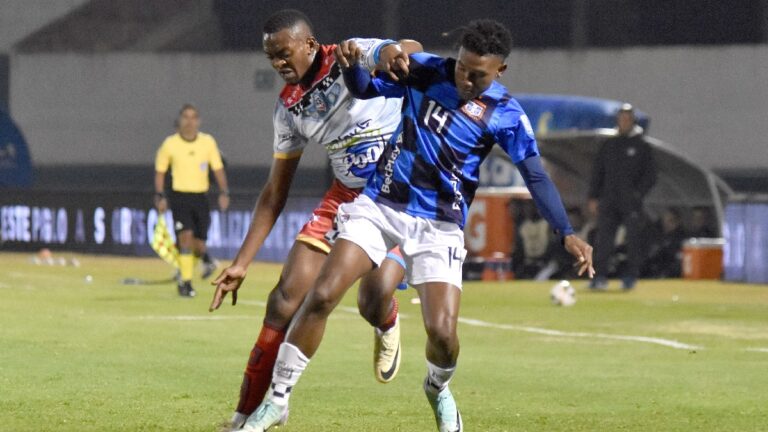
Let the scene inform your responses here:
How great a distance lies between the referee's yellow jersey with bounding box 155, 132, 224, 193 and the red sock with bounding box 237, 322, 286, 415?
472 inches

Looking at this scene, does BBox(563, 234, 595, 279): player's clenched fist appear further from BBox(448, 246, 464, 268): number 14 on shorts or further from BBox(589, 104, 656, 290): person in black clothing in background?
BBox(589, 104, 656, 290): person in black clothing in background

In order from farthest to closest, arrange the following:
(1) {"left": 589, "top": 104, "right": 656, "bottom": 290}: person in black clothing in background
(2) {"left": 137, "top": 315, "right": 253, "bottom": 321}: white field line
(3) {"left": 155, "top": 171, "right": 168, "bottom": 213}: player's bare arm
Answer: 1. (1) {"left": 589, "top": 104, "right": 656, "bottom": 290}: person in black clothing in background
2. (3) {"left": 155, "top": 171, "right": 168, "bottom": 213}: player's bare arm
3. (2) {"left": 137, "top": 315, "right": 253, "bottom": 321}: white field line

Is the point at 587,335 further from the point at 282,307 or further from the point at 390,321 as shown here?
the point at 282,307

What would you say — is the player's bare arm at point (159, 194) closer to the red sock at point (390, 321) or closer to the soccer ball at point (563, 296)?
the soccer ball at point (563, 296)

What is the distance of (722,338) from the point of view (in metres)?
14.9

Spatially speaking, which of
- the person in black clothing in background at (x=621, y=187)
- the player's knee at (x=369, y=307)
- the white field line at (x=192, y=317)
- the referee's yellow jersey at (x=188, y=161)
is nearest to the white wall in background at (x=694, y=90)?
the person in black clothing in background at (x=621, y=187)

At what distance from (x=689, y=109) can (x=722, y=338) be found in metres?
26.9

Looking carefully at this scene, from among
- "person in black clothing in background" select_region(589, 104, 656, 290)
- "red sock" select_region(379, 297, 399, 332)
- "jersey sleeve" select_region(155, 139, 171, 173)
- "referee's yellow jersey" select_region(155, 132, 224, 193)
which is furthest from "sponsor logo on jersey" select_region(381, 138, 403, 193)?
"person in black clothing in background" select_region(589, 104, 656, 290)

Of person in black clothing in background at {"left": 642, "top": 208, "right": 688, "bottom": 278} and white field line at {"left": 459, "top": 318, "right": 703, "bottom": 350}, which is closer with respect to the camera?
white field line at {"left": 459, "top": 318, "right": 703, "bottom": 350}

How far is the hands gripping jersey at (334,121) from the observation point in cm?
857

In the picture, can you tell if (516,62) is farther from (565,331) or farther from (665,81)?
(565,331)

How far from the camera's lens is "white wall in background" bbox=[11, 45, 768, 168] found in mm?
40750

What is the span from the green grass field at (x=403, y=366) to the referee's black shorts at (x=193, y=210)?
2.75 feet

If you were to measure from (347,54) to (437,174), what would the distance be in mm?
720
